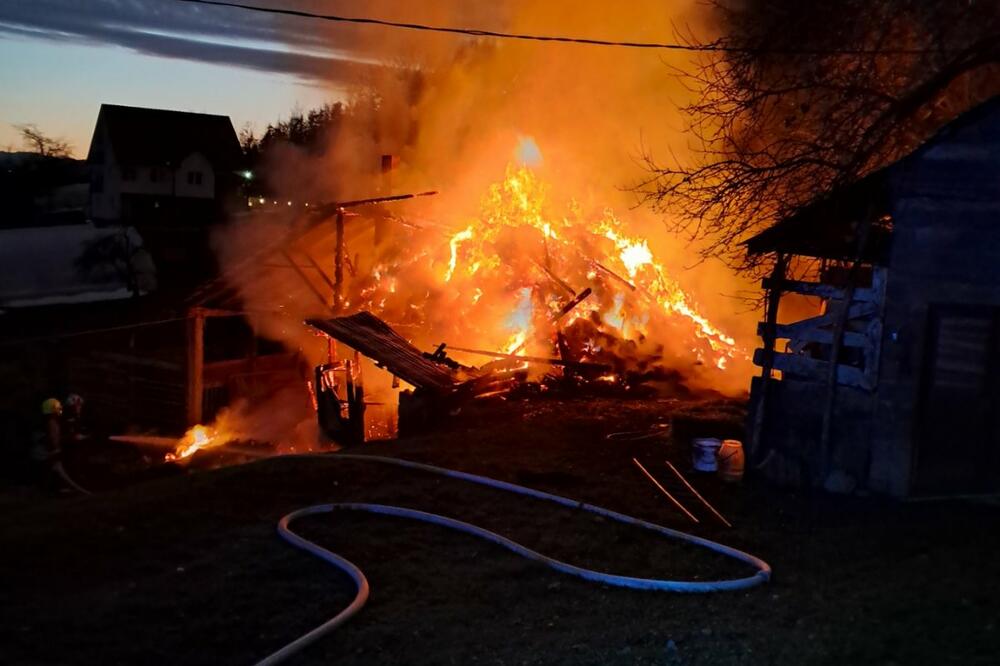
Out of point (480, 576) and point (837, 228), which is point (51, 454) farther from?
point (837, 228)

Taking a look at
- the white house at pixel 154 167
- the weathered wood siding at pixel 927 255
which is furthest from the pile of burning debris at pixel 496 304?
the white house at pixel 154 167

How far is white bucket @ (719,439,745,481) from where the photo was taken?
9.55m

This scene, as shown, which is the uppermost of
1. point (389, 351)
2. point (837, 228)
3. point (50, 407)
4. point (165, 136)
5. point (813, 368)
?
point (165, 136)

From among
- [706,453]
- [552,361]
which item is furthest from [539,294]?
[706,453]

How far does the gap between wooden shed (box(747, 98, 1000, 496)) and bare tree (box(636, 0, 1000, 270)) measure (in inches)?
28.9

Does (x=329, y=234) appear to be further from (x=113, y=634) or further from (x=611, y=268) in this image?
(x=113, y=634)

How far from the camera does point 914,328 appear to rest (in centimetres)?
884

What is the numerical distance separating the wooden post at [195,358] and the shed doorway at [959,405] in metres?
13.7

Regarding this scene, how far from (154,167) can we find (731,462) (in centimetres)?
4014

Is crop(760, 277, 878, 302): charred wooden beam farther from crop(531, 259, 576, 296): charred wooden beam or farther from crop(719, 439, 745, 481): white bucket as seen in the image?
crop(531, 259, 576, 296): charred wooden beam

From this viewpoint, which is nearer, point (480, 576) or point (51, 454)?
point (480, 576)

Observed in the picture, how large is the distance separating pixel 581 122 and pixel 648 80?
2.35 metres

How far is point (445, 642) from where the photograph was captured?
550cm

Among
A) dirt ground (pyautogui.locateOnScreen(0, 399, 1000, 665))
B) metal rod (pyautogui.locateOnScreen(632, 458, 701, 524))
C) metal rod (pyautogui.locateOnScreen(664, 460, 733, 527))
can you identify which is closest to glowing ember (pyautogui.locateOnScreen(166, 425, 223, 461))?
dirt ground (pyautogui.locateOnScreen(0, 399, 1000, 665))
